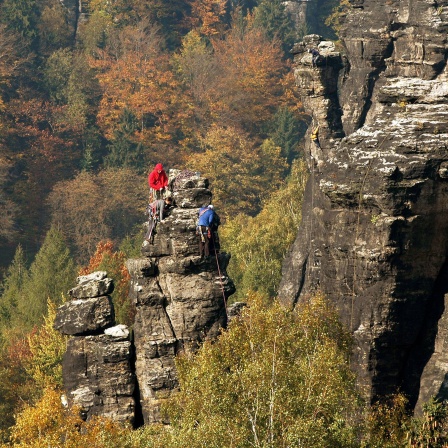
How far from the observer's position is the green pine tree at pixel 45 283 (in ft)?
293

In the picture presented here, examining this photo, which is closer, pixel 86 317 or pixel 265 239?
pixel 86 317

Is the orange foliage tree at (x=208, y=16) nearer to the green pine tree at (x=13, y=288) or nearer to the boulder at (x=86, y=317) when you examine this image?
the green pine tree at (x=13, y=288)

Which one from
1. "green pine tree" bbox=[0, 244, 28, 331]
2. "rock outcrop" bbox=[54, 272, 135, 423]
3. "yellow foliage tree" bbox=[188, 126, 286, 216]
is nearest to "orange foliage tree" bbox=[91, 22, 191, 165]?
"yellow foliage tree" bbox=[188, 126, 286, 216]

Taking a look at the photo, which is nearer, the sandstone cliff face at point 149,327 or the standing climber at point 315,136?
the sandstone cliff face at point 149,327

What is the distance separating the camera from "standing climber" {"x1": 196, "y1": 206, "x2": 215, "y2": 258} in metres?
50.2

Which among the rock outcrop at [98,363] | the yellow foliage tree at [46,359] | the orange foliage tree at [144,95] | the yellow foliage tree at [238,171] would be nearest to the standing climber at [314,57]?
the yellow foliage tree at [46,359]

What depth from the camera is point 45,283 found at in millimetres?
91000

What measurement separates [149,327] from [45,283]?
40.9 m

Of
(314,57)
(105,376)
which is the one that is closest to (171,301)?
(105,376)

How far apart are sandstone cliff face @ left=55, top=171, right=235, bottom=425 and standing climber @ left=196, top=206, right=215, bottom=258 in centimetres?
29

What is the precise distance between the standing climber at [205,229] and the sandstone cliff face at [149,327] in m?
0.29

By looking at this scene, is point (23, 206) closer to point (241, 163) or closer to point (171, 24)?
point (241, 163)

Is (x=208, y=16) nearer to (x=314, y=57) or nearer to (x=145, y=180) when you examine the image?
(x=145, y=180)

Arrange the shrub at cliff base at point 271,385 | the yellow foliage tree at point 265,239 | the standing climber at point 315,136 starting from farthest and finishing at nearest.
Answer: the yellow foliage tree at point 265,239 → the standing climber at point 315,136 → the shrub at cliff base at point 271,385
